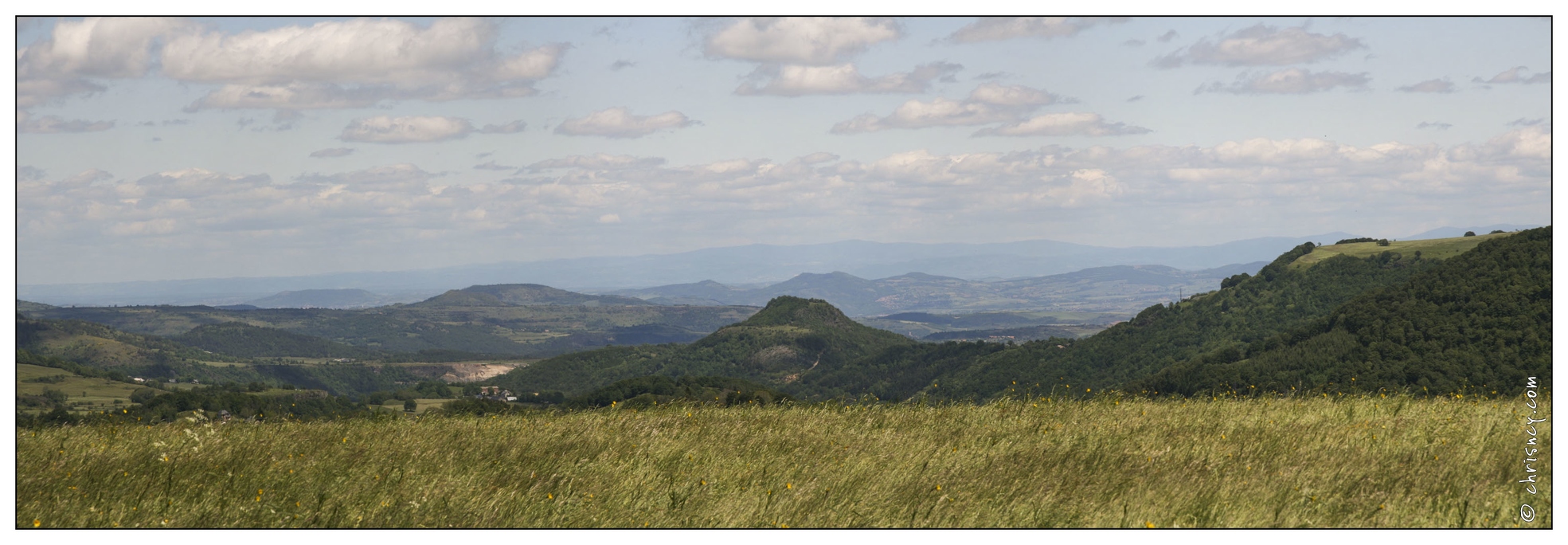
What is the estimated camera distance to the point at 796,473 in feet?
35.2

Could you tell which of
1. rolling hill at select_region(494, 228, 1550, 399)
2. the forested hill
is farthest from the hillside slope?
the forested hill

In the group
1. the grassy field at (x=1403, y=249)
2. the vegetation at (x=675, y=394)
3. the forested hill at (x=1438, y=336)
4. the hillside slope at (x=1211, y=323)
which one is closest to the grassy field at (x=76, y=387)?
the vegetation at (x=675, y=394)

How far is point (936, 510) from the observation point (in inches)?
377

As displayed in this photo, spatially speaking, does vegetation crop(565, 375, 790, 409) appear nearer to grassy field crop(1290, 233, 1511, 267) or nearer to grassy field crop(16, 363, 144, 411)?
grassy field crop(16, 363, 144, 411)

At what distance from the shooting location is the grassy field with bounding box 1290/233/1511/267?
87062 mm

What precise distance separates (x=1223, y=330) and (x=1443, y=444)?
96.0 meters

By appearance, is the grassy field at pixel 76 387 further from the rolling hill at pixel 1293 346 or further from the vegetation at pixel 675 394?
the rolling hill at pixel 1293 346

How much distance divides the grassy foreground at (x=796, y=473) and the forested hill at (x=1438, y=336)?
19.7 meters

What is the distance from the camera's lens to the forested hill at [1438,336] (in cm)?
3378

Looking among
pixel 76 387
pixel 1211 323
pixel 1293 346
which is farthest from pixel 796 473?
pixel 1211 323

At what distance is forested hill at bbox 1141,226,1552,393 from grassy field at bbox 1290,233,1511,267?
35.7 meters

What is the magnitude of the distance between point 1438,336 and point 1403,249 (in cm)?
6766

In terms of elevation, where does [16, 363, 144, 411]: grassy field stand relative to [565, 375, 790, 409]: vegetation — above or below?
below

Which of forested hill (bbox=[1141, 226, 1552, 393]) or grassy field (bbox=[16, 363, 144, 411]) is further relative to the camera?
grassy field (bbox=[16, 363, 144, 411])
